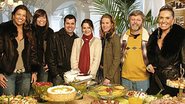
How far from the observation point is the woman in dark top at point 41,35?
3314 mm

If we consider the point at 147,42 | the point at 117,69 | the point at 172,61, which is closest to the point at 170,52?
the point at 172,61

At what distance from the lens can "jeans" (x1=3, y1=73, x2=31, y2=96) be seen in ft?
9.62

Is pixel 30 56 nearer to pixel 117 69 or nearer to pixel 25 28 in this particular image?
pixel 25 28

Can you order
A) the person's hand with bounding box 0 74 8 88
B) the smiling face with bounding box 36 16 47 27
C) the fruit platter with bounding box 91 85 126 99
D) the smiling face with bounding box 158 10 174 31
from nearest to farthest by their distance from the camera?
the fruit platter with bounding box 91 85 126 99 → the smiling face with bounding box 158 10 174 31 → the person's hand with bounding box 0 74 8 88 → the smiling face with bounding box 36 16 47 27

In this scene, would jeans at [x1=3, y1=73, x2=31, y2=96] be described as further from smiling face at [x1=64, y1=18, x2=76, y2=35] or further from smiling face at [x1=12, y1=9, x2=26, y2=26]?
smiling face at [x1=64, y1=18, x2=76, y2=35]

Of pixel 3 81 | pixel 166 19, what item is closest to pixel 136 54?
pixel 166 19

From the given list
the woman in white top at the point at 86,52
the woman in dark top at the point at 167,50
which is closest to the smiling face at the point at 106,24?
the woman in white top at the point at 86,52

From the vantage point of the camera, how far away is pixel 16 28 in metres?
2.96

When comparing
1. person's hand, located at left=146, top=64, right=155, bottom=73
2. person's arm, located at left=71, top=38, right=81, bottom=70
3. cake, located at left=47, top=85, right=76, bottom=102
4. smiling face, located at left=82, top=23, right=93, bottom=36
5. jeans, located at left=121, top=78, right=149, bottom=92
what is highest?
smiling face, located at left=82, top=23, right=93, bottom=36

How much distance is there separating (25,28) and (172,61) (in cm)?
157

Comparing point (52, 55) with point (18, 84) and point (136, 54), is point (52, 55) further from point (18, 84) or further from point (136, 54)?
point (136, 54)

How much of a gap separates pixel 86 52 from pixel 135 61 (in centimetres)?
59

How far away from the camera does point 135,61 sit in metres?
3.10

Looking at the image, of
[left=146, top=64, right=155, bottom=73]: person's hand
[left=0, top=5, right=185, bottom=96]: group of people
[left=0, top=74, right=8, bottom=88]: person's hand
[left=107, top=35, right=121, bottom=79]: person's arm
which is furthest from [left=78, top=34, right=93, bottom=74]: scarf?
[left=0, top=74, right=8, bottom=88]: person's hand
